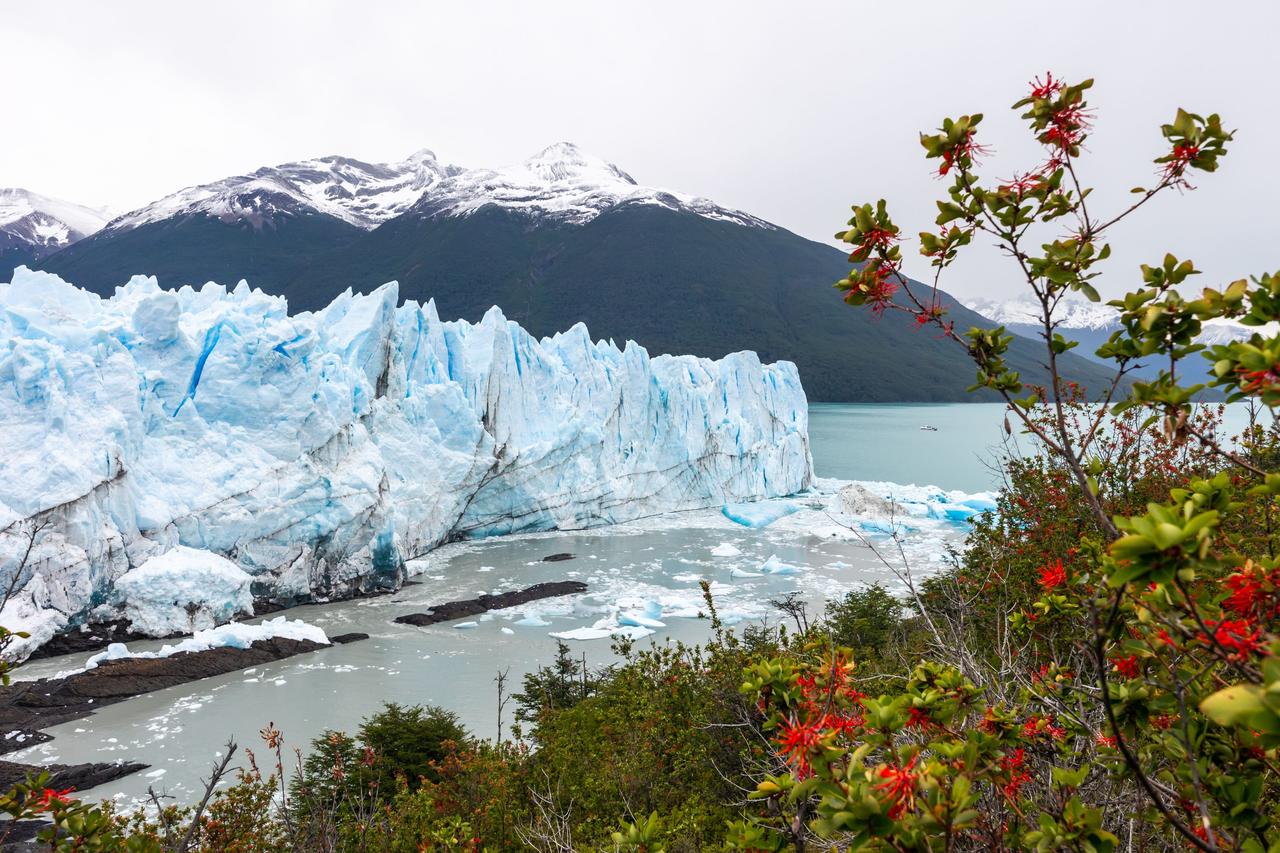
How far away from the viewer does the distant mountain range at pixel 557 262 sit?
342ft

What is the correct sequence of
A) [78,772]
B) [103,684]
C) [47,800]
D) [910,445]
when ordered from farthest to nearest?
[910,445] → [103,684] → [78,772] → [47,800]

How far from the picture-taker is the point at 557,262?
5094 inches

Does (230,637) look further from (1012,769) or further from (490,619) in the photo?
(1012,769)

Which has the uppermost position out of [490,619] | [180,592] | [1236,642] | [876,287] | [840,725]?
[876,287]

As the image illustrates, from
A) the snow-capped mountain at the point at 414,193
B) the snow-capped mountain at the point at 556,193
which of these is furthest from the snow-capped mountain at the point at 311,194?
the snow-capped mountain at the point at 556,193

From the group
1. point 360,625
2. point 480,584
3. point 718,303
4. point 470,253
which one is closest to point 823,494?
point 480,584

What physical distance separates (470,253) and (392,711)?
124 meters

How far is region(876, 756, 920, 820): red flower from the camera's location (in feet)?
3.60

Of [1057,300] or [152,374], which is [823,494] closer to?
[152,374]

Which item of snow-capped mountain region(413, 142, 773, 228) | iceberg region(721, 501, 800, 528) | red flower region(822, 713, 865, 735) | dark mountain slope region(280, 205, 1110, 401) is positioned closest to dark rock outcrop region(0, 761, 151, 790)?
red flower region(822, 713, 865, 735)

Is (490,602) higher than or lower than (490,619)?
higher

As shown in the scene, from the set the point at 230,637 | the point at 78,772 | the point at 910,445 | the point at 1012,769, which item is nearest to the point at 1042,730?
the point at 1012,769

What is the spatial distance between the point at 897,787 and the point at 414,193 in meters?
179

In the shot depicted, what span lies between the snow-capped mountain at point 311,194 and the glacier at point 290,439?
12747 centimetres
